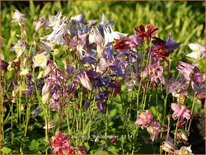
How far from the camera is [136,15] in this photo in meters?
6.29

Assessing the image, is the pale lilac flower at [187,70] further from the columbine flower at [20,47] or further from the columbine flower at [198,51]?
the columbine flower at [20,47]

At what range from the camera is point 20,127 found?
328 centimetres

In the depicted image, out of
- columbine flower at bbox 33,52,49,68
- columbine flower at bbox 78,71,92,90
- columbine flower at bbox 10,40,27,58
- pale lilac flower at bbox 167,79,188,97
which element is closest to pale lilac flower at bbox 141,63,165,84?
pale lilac flower at bbox 167,79,188,97

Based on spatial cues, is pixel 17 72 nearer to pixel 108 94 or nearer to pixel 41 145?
pixel 41 145

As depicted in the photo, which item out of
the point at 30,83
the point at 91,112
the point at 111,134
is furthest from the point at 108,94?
the point at 30,83

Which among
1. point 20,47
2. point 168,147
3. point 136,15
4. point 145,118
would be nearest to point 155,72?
point 145,118

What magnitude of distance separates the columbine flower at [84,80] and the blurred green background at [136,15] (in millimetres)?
2494

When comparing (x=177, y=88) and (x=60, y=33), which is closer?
(x=60, y=33)

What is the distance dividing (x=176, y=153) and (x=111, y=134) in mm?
585

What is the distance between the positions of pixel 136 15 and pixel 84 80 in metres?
3.88

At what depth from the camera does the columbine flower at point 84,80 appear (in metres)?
2.51

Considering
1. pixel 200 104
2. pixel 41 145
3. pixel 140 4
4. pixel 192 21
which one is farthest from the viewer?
pixel 140 4

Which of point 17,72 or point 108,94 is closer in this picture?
point 108,94

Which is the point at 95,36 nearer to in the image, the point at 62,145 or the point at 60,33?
the point at 60,33
